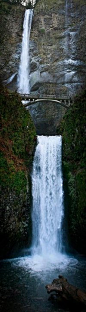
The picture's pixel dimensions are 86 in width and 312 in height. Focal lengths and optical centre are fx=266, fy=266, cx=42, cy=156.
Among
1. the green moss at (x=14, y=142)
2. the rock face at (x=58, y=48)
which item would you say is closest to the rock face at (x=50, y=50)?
the rock face at (x=58, y=48)

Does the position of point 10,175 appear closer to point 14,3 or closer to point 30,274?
point 30,274

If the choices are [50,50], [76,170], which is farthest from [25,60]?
[76,170]

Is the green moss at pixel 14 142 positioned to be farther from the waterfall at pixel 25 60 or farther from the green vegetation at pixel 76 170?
the waterfall at pixel 25 60

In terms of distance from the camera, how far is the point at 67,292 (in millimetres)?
7090

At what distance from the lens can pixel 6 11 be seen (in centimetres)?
3238

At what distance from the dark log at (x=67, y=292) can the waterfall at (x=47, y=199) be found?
4.29m

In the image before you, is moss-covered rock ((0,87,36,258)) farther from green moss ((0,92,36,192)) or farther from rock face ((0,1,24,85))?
rock face ((0,1,24,85))

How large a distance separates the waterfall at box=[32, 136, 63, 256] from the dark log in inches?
169

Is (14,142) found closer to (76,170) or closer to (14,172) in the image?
(14,172)

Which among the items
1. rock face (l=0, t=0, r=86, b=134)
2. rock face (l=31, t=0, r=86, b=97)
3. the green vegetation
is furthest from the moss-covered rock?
rock face (l=31, t=0, r=86, b=97)

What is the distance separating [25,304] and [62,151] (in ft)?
29.6

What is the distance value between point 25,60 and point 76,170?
65.6 ft

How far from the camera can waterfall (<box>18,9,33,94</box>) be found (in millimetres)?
28428

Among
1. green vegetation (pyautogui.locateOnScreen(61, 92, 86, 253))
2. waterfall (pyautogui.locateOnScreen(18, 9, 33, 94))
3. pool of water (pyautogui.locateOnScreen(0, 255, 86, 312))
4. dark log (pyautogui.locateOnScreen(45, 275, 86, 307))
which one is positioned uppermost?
waterfall (pyautogui.locateOnScreen(18, 9, 33, 94))
